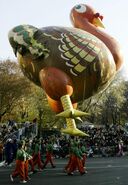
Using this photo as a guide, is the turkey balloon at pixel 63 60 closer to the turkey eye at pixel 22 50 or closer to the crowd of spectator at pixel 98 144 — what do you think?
the turkey eye at pixel 22 50

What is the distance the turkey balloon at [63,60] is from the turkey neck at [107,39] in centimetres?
64

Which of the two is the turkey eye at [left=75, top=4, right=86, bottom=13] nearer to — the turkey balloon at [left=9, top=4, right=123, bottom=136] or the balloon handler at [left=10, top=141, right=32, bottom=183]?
the turkey balloon at [left=9, top=4, right=123, bottom=136]

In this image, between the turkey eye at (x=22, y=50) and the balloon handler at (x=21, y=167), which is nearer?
the balloon handler at (x=21, y=167)

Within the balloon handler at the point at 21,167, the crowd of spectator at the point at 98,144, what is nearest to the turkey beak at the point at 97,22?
the crowd of spectator at the point at 98,144

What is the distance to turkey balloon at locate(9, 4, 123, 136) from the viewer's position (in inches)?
763

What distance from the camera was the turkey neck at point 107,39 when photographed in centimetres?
2195

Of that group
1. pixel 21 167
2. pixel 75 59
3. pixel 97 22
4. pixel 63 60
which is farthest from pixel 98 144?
pixel 21 167

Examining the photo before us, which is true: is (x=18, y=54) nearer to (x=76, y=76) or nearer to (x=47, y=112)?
(x=76, y=76)

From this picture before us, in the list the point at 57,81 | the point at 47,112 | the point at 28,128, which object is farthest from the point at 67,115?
the point at 47,112

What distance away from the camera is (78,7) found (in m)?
23.2

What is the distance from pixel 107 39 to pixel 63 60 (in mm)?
3593

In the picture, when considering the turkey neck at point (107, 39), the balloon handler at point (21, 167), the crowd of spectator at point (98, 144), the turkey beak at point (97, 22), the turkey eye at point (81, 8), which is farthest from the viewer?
the crowd of spectator at point (98, 144)

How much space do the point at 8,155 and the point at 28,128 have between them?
5788 millimetres

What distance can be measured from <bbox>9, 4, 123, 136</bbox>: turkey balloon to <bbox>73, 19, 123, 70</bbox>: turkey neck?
2.11ft
